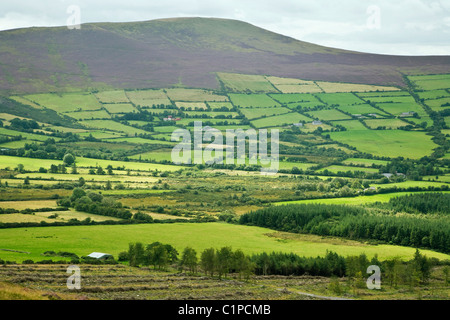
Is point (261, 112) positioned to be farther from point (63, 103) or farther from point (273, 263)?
point (273, 263)

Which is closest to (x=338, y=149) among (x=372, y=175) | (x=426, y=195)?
(x=372, y=175)

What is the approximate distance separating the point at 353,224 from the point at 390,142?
8476 cm

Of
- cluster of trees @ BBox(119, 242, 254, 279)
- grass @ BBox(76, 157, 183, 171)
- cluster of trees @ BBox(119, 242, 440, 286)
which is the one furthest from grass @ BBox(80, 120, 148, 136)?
cluster of trees @ BBox(119, 242, 440, 286)

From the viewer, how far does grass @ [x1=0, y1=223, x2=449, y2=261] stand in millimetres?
68125

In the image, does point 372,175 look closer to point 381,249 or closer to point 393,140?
point 393,140

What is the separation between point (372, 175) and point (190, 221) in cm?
5627

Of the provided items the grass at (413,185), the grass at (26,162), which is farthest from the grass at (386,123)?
the grass at (26,162)

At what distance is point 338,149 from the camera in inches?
6225

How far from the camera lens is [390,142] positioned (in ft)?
531

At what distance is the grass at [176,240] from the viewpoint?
68125mm
